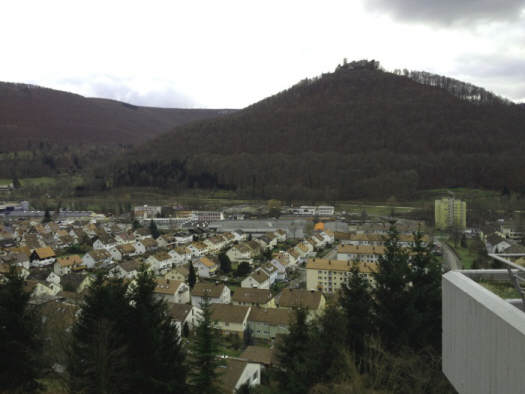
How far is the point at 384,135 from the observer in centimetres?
6925

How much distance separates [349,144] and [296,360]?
6650 cm

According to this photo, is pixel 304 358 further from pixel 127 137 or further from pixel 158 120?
pixel 158 120

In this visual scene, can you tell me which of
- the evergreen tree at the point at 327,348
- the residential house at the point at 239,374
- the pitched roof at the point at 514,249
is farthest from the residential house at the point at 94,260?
the pitched roof at the point at 514,249

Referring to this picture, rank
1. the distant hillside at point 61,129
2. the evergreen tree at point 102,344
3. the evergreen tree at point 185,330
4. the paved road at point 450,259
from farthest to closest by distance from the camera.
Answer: the distant hillside at point 61,129, the paved road at point 450,259, the evergreen tree at point 185,330, the evergreen tree at point 102,344

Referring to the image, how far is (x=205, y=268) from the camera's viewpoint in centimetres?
2019

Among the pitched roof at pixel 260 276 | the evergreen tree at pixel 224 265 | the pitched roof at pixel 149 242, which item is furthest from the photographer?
the pitched roof at pixel 149 242

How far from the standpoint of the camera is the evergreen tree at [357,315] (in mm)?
6062

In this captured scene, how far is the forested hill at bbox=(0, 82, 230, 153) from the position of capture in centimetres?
9794

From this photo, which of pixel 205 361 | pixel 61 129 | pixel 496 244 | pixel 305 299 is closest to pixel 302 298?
pixel 305 299

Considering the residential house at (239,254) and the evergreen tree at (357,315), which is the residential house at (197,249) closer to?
the residential house at (239,254)

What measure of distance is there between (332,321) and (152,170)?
62207 mm

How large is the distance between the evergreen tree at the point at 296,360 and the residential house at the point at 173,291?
10.2m

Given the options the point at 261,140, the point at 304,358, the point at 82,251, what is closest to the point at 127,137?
the point at 261,140

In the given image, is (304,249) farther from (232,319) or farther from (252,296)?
(232,319)
